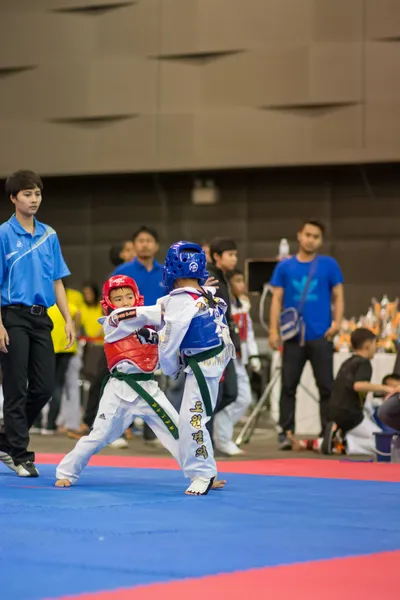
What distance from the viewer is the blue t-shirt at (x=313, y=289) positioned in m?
7.57

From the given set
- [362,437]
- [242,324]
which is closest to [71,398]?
[242,324]

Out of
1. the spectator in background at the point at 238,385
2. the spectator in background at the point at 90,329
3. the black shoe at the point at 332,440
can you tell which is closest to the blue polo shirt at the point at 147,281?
the spectator in background at the point at 238,385

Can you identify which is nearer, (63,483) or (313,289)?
(63,483)

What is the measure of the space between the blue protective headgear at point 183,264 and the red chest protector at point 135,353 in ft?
1.51

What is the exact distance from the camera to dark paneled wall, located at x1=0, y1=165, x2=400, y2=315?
1275 centimetres

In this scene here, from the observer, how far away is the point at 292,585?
105 inches

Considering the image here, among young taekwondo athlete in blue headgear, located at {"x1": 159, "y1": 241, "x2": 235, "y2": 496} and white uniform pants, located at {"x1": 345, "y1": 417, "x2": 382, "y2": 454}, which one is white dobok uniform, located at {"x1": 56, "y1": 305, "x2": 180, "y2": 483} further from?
white uniform pants, located at {"x1": 345, "y1": 417, "x2": 382, "y2": 454}

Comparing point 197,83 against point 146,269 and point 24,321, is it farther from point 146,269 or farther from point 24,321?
point 24,321

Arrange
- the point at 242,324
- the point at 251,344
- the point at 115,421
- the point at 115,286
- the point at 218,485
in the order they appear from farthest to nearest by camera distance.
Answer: the point at 251,344 < the point at 242,324 < the point at 115,286 < the point at 115,421 < the point at 218,485

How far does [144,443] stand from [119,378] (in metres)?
3.46

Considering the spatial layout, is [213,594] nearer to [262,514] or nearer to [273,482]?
[262,514]

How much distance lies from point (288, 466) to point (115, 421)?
1564 mm

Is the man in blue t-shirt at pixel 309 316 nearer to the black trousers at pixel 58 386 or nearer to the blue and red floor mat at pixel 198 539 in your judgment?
the blue and red floor mat at pixel 198 539

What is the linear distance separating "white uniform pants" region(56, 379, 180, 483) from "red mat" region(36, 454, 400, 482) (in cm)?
90
